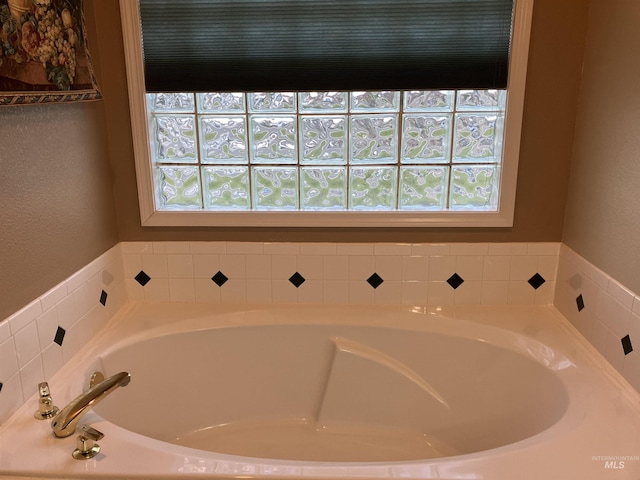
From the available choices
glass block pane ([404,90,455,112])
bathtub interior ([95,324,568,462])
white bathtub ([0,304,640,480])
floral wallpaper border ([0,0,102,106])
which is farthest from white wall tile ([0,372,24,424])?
glass block pane ([404,90,455,112])

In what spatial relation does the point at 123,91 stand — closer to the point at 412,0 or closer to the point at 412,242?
the point at 412,0

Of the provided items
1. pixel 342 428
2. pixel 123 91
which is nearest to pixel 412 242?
pixel 342 428

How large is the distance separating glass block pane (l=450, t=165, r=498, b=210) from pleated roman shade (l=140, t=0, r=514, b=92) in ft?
1.15

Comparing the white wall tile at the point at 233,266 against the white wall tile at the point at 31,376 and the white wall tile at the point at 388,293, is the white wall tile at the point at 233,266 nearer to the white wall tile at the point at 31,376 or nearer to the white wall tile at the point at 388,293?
the white wall tile at the point at 388,293

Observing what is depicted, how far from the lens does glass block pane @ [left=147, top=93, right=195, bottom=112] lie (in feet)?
7.02

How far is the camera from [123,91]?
2.06 meters

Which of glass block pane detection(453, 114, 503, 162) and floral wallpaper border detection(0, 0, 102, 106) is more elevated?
floral wallpaper border detection(0, 0, 102, 106)

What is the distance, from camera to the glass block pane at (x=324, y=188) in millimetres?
2189

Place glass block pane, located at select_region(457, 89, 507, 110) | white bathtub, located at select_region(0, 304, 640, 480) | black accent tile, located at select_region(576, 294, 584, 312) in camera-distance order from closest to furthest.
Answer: white bathtub, located at select_region(0, 304, 640, 480) < black accent tile, located at select_region(576, 294, 584, 312) < glass block pane, located at select_region(457, 89, 507, 110)

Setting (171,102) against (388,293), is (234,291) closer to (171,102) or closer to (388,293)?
(388,293)

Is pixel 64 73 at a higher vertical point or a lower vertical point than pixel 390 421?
higher

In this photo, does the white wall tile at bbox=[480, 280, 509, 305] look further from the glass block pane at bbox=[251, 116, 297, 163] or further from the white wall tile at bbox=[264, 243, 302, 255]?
the glass block pane at bbox=[251, 116, 297, 163]

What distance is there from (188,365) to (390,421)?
0.85 m

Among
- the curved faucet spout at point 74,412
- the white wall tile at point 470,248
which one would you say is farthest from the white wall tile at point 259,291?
the curved faucet spout at point 74,412
